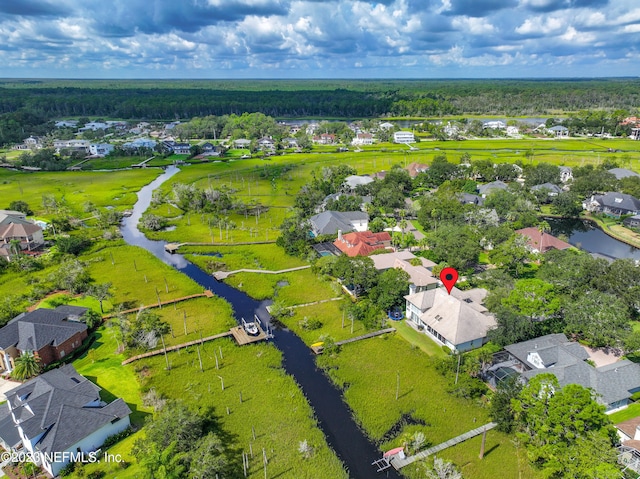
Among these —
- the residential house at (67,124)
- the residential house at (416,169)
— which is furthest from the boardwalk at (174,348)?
the residential house at (67,124)

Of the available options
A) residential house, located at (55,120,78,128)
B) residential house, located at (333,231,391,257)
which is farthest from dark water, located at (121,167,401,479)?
residential house, located at (55,120,78,128)

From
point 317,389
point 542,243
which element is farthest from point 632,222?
point 317,389

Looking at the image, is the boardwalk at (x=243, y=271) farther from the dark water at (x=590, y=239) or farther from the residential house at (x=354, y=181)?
the dark water at (x=590, y=239)

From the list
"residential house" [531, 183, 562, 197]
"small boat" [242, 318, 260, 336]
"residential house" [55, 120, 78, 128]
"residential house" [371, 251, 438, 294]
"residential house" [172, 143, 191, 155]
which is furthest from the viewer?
"residential house" [55, 120, 78, 128]

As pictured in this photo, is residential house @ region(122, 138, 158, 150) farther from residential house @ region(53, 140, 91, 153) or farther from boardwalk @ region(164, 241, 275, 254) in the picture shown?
boardwalk @ region(164, 241, 275, 254)

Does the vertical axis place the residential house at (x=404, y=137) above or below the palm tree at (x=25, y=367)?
above

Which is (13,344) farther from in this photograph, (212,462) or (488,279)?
(488,279)
